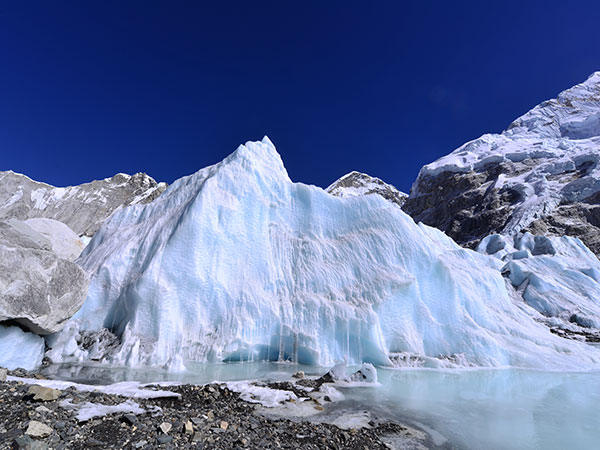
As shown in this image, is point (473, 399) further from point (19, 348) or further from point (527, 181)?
point (527, 181)

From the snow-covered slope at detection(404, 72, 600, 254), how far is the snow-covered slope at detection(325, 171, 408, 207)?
36.5 meters

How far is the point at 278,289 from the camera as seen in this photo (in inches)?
494

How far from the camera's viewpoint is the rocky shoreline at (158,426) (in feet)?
13.0

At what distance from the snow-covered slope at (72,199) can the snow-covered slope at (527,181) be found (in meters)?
68.0

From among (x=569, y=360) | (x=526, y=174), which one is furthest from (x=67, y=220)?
(x=526, y=174)

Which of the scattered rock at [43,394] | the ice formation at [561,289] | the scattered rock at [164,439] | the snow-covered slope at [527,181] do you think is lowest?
the scattered rock at [164,439]

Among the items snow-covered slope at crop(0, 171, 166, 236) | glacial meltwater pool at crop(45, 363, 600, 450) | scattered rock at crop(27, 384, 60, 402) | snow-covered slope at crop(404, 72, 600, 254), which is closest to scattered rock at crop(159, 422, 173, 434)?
scattered rock at crop(27, 384, 60, 402)

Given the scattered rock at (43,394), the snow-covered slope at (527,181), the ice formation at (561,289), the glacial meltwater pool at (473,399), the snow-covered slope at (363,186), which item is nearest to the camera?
the scattered rock at (43,394)

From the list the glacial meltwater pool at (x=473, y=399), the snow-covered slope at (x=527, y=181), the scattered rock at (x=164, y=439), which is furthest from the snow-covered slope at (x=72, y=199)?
the scattered rock at (x=164, y=439)

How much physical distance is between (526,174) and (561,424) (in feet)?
214

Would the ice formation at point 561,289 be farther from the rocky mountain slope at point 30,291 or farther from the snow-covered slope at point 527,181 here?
the snow-covered slope at point 527,181

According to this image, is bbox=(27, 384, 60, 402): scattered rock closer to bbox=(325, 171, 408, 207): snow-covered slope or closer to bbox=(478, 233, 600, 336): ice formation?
bbox=(478, 233, 600, 336): ice formation

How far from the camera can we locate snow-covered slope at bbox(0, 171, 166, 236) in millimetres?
72688

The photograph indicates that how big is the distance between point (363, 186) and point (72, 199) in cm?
9652
